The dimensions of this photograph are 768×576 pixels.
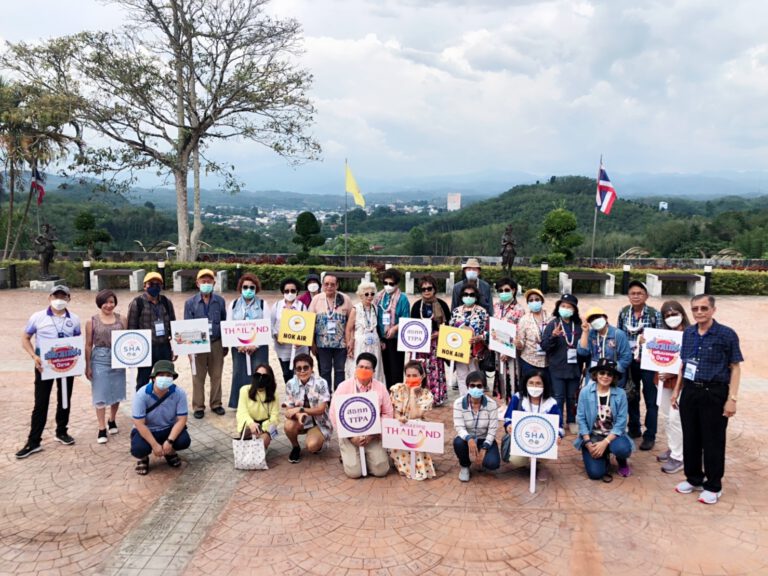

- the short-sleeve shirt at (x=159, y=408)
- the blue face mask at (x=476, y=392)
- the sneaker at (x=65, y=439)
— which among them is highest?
the blue face mask at (x=476, y=392)

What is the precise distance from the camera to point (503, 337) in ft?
21.9

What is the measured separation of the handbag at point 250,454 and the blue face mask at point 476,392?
2.11 meters

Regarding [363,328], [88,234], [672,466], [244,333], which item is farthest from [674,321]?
[88,234]

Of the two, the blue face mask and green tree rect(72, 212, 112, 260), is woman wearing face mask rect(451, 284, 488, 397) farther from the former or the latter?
green tree rect(72, 212, 112, 260)

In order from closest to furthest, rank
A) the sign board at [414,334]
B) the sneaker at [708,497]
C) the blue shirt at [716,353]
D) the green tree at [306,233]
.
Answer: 1. the blue shirt at [716,353]
2. the sneaker at [708,497]
3. the sign board at [414,334]
4. the green tree at [306,233]

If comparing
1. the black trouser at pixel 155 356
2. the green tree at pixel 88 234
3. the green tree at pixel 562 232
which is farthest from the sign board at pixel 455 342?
the green tree at pixel 88 234

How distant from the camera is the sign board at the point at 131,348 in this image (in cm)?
616

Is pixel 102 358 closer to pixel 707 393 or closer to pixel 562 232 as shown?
pixel 707 393

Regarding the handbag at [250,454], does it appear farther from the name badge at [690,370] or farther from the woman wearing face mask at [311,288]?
the name badge at [690,370]

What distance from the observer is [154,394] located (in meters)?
5.57

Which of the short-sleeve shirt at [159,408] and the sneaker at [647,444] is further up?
the short-sleeve shirt at [159,408]

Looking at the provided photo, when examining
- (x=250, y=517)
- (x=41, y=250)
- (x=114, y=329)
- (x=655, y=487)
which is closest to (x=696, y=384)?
(x=655, y=487)

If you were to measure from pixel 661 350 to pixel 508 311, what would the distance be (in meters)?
1.78

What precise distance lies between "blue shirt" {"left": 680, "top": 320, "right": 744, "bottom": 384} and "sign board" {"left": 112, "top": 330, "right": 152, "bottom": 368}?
5500 mm
